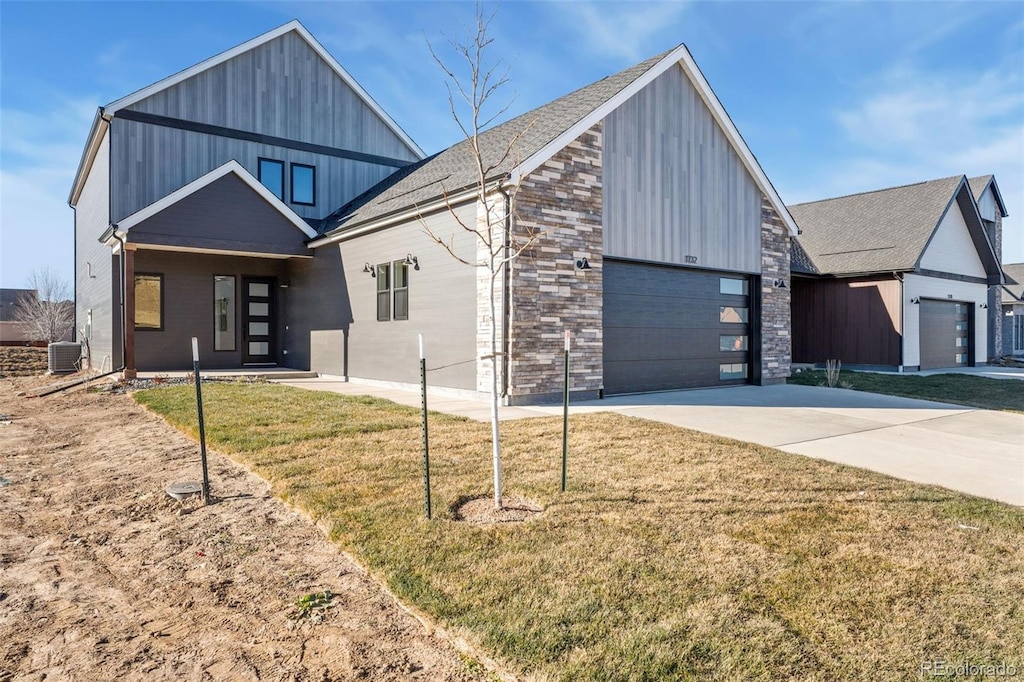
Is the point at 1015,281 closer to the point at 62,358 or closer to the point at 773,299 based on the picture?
the point at 773,299

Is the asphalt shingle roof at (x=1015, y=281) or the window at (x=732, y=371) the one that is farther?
the asphalt shingle roof at (x=1015, y=281)

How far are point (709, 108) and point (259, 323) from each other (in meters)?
12.8

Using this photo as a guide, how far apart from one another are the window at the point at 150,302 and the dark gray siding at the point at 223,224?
259cm

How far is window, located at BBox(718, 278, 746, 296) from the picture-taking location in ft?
43.1

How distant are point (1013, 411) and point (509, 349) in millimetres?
8278

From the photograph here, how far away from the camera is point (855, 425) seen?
809cm

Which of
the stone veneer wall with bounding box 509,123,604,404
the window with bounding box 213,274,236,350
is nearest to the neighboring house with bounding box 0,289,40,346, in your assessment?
the window with bounding box 213,274,236,350

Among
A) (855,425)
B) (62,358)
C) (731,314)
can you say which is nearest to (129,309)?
(62,358)

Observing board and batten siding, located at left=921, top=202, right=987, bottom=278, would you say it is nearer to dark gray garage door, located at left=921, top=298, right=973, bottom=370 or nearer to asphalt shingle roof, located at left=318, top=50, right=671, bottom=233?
dark gray garage door, located at left=921, top=298, right=973, bottom=370

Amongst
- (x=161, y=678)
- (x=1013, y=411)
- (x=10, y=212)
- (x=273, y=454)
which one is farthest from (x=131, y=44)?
(x=10, y=212)

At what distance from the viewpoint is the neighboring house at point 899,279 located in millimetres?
18266

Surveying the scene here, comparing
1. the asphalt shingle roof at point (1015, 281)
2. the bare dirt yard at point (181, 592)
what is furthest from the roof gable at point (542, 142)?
the asphalt shingle roof at point (1015, 281)

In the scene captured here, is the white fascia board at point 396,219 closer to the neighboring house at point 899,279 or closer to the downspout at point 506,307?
the downspout at point 506,307

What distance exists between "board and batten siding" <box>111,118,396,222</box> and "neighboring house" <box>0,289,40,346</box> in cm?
2323
